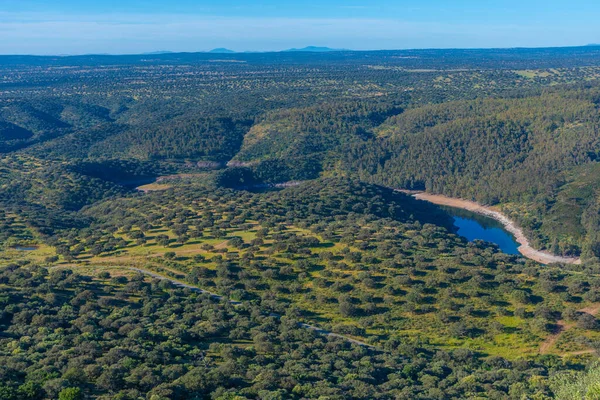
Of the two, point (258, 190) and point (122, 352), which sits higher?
point (122, 352)

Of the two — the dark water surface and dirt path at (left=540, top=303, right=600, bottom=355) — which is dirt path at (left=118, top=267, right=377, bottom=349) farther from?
the dark water surface

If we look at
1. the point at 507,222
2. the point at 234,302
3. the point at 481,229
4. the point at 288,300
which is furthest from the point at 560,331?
the point at 507,222

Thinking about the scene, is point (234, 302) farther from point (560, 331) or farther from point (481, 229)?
point (481, 229)

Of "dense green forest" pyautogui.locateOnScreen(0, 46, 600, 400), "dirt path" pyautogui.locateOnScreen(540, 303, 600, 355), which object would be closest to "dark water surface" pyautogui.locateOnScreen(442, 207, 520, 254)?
"dense green forest" pyautogui.locateOnScreen(0, 46, 600, 400)

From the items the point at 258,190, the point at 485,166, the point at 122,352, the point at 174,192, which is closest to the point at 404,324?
the point at 122,352

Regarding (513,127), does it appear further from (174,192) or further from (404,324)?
(404,324)

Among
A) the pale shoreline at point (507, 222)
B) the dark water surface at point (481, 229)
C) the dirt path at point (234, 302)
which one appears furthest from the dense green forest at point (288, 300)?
the dark water surface at point (481, 229)
